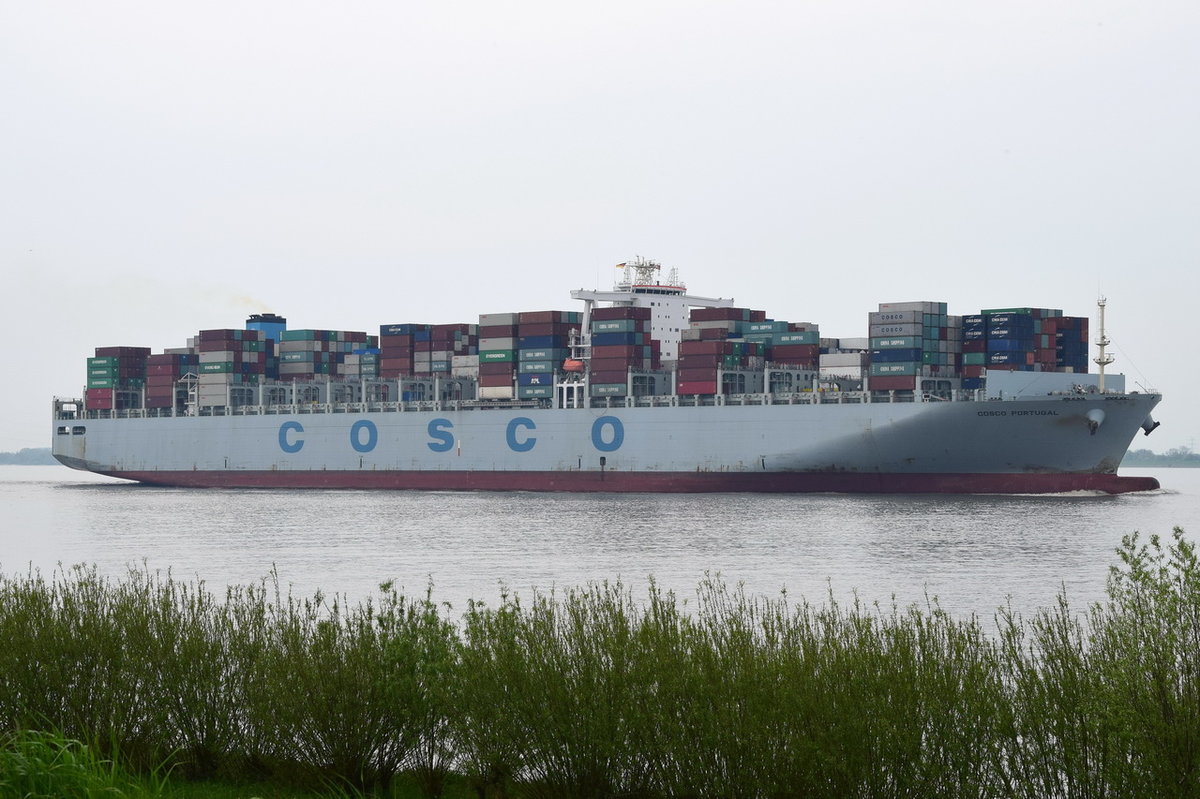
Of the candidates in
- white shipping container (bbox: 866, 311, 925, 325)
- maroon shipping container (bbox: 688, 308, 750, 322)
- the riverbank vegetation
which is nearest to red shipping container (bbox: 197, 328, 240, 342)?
maroon shipping container (bbox: 688, 308, 750, 322)

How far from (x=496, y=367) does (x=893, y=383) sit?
1939 cm

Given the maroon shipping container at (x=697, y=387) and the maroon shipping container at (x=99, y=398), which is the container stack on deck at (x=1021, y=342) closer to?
the maroon shipping container at (x=697, y=387)

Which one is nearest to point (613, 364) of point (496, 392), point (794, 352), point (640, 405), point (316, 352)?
point (640, 405)

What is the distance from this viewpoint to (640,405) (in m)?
59.0

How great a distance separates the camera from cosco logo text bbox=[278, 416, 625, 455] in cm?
5856

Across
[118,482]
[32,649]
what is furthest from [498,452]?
[32,649]

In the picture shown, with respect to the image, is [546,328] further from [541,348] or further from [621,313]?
[621,313]

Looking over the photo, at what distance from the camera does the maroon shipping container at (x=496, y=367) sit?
2491 inches

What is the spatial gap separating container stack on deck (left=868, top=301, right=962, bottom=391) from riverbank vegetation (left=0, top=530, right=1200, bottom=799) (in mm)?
43939

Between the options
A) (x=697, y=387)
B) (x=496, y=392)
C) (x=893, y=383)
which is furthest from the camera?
(x=496, y=392)

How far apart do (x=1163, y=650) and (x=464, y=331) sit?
203ft

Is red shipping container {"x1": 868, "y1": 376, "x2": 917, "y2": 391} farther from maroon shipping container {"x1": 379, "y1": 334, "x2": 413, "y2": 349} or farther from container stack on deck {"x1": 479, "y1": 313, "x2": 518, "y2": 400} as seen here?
maroon shipping container {"x1": 379, "y1": 334, "x2": 413, "y2": 349}

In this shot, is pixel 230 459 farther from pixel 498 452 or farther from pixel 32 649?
pixel 32 649

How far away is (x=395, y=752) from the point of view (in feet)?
32.5
